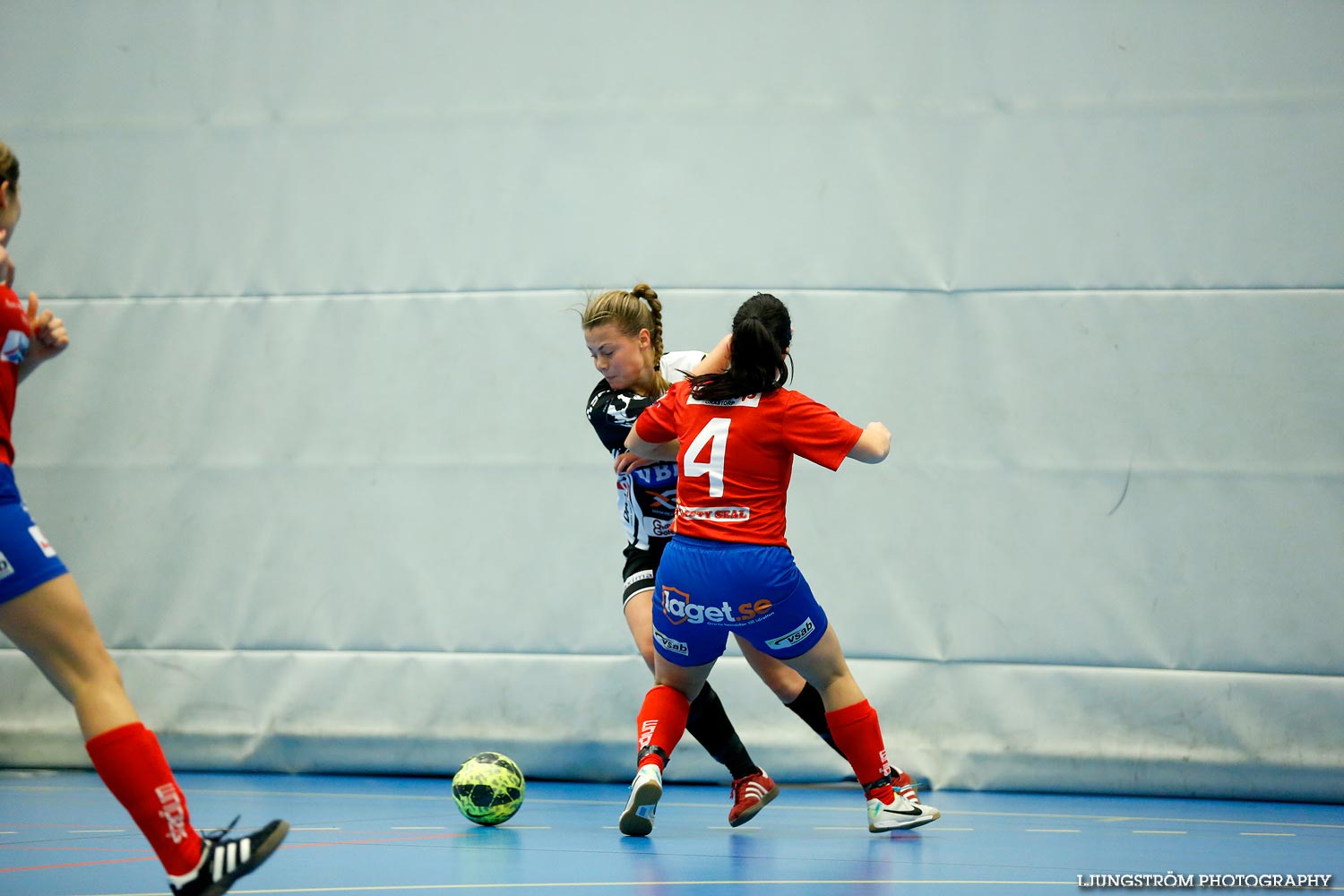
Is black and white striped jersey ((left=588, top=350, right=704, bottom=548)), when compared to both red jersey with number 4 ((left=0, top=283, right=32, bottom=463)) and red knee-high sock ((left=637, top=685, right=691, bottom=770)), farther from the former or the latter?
red jersey with number 4 ((left=0, top=283, right=32, bottom=463))

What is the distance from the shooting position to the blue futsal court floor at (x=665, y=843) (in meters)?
Answer: 3.32

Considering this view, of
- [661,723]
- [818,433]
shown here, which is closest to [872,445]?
[818,433]

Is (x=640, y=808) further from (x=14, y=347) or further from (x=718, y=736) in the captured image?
(x=14, y=347)

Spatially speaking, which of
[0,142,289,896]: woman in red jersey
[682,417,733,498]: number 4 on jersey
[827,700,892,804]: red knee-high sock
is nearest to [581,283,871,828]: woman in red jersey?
[827,700,892,804]: red knee-high sock

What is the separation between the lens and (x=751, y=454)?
152 inches

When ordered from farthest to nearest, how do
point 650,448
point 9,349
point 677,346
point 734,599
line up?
point 677,346
point 650,448
point 734,599
point 9,349

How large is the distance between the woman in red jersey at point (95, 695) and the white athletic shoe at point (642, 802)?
1422 millimetres

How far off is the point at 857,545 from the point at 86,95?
15.2ft

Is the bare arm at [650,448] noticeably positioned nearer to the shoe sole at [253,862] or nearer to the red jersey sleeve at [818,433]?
the red jersey sleeve at [818,433]

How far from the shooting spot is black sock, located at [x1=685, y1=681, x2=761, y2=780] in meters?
4.54

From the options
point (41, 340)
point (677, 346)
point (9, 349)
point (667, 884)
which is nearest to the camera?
point (9, 349)

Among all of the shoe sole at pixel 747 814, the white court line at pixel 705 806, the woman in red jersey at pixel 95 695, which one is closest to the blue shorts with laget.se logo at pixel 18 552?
the woman in red jersey at pixel 95 695

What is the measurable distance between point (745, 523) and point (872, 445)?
46 cm

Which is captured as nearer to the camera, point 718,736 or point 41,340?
point 41,340
